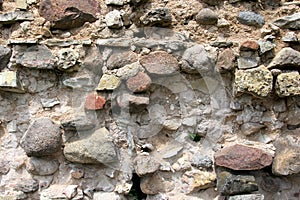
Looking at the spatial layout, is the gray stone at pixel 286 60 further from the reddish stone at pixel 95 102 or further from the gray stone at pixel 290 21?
the reddish stone at pixel 95 102

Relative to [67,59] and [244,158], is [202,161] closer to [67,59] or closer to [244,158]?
[244,158]

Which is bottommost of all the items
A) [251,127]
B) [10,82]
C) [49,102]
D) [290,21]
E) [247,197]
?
[247,197]

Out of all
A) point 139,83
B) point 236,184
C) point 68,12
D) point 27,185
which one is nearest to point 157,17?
point 139,83

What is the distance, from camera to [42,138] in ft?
5.54

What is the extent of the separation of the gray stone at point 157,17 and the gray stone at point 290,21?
573 millimetres

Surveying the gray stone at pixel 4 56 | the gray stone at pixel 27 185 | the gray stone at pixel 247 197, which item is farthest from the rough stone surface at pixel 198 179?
the gray stone at pixel 4 56

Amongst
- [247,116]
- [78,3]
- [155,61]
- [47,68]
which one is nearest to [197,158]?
[247,116]

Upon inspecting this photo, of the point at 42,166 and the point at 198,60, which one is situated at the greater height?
the point at 198,60

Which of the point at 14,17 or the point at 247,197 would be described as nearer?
the point at 247,197

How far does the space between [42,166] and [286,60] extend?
1.34m

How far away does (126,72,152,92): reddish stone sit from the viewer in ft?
5.62

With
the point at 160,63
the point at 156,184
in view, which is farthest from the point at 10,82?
the point at 156,184

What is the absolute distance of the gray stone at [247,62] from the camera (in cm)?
171

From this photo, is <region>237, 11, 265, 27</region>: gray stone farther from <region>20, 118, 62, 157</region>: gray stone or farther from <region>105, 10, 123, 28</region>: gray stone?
<region>20, 118, 62, 157</region>: gray stone
